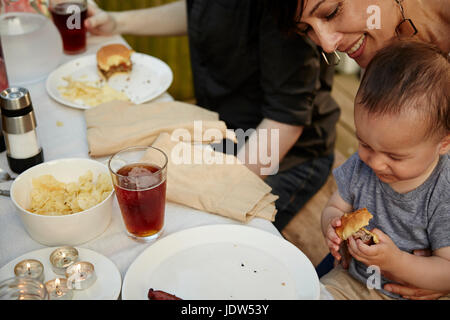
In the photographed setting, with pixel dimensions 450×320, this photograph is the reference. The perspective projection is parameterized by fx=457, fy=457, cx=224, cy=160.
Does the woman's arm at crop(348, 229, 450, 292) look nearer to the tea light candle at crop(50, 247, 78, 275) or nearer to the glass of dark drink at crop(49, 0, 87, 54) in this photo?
the tea light candle at crop(50, 247, 78, 275)

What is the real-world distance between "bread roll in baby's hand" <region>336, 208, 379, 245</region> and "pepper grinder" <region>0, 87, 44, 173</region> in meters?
0.72

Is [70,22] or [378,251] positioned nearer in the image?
[378,251]

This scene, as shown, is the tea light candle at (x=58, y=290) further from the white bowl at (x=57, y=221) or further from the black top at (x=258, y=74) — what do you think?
the black top at (x=258, y=74)

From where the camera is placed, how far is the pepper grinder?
97cm

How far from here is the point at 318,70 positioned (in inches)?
59.1

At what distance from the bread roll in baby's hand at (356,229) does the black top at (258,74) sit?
1.92 feet

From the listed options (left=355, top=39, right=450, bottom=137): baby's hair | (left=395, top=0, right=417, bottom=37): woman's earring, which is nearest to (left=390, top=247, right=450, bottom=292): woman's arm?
(left=355, top=39, right=450, bottom=137): baby's hair

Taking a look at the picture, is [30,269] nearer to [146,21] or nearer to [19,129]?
[19,129]

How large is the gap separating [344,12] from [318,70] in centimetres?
38

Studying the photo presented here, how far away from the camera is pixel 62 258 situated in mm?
819

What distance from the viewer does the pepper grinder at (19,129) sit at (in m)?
0.97

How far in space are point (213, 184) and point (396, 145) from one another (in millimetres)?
407

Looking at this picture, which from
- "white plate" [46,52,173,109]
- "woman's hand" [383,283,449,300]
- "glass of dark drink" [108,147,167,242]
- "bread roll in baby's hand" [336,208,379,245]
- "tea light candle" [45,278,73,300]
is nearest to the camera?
"tea light candle" [45,278,73,300]

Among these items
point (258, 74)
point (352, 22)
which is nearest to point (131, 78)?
point (258, 74)
